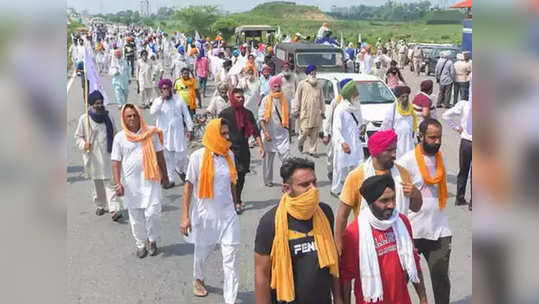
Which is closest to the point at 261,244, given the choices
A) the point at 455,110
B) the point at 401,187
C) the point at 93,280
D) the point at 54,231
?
the point at 401,187

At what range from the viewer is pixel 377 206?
11.7 feet

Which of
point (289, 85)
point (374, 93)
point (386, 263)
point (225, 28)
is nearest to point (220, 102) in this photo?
point (289, 85)

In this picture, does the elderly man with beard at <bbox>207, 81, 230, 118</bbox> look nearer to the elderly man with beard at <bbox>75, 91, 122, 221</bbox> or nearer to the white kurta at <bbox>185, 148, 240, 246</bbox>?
the elderly man with beard at <bbox>75, 91, 122, 221</bbox>

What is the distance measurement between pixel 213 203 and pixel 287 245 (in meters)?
2.17

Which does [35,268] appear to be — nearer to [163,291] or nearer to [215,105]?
[163,291]

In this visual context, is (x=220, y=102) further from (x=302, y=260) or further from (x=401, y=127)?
(x=302, y=260)

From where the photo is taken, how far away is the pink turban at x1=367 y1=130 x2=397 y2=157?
437cm

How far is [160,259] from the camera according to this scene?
Answer: 6.96 m

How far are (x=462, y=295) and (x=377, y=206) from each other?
107 inches

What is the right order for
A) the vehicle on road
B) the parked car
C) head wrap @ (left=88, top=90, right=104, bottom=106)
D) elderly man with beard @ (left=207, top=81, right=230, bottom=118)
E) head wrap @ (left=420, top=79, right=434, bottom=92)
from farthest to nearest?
the vehicle on road < the parked car < elderly man with beard @ (left=207, top=81, right=230, bottom=118) < head wrap @ (left=420, top=79, right=434, bottom=92) < head wrap @ (left=88, top=90, right=104, bottom=106)

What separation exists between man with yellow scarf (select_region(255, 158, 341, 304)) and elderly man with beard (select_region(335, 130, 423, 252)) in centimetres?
66

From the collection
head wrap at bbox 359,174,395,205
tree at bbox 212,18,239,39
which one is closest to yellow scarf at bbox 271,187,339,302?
head wrap at bbox 359,174,395,205

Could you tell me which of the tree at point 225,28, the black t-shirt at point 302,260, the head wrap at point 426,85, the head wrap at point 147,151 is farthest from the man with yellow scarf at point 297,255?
the tree at point 225,28

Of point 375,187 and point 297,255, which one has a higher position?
point 375,187
